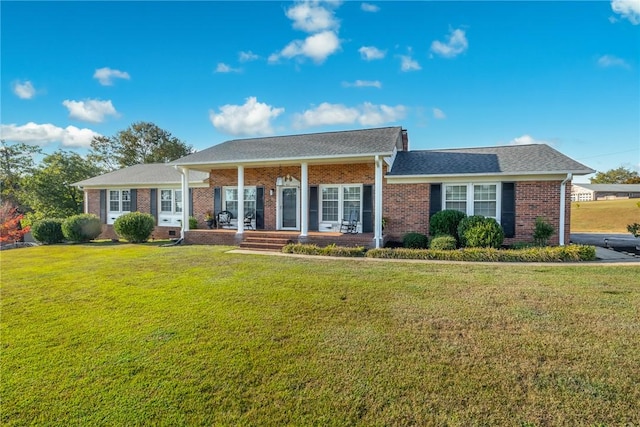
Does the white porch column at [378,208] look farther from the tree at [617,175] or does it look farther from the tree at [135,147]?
the tree at [617,175]

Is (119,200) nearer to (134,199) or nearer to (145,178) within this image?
(134,199)

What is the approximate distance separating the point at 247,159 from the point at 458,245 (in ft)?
27.8

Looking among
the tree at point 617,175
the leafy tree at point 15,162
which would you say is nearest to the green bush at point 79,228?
the leafy tree at point 15,162

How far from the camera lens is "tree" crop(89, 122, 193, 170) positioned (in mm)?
36281

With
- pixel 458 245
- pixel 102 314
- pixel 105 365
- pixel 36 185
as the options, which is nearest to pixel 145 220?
pixel 102 314

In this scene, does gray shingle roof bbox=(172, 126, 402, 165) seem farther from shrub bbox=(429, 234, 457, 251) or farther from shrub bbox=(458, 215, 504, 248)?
shrub bbox=(458, 215, 504, 248)

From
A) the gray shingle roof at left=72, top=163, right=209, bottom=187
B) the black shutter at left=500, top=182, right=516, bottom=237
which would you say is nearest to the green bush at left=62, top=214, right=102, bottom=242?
the gray shingle roof at left=72, top=163, right=209, bottom=187

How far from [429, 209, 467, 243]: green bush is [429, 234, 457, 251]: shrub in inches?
28.5

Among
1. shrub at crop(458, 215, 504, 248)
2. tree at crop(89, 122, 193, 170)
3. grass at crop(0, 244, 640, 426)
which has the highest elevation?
tree at crop(89, 122, 193, 170)

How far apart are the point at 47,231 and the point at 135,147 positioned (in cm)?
2576

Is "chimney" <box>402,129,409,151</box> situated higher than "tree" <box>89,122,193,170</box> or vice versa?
"tree" <box>89,122,193,170</box>

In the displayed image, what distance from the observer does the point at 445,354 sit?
351 cm

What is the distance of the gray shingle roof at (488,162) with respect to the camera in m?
10.8

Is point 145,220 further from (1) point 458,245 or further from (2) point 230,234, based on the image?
(1) point 458,245
